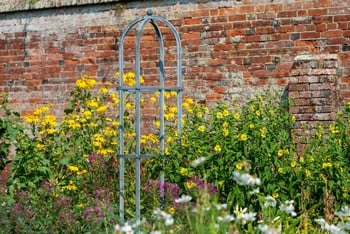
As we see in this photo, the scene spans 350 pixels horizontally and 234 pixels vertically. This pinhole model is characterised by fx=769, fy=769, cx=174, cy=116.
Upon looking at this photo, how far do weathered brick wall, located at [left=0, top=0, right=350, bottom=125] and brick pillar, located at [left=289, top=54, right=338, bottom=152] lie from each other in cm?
1

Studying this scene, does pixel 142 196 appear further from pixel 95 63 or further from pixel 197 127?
pixel 95 63

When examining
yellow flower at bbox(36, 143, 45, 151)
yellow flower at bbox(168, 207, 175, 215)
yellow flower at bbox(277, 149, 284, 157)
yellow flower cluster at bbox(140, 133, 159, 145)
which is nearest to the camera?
yellow flower at bbox(168, 207, 175, 215)

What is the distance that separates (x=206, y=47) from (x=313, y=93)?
1498 millimetres

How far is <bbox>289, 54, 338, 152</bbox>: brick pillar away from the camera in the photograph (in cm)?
757

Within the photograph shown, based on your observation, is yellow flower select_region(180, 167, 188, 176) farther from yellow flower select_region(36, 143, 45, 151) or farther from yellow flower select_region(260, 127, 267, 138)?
yellow flower select_region(36, 143, 45, 151)

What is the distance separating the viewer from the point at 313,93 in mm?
7617

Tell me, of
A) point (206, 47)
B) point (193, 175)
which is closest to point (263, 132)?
point (193, 175)

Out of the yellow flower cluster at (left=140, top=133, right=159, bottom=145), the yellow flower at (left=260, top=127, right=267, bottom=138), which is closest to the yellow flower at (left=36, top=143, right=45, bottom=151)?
the yellow flower cluster at (left=140, top=133, right=159, bottom=145)

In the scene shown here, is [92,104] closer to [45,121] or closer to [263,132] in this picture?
Answer: [45,121]

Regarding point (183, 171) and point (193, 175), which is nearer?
point (193, 175)

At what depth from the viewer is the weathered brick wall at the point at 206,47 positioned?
781cm

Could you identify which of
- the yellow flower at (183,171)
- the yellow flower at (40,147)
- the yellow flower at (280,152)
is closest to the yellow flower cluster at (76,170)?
the yellow flower at (40,147)

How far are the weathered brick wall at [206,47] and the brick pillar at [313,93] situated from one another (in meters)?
0.01

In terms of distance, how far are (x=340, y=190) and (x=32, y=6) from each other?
512 cm
